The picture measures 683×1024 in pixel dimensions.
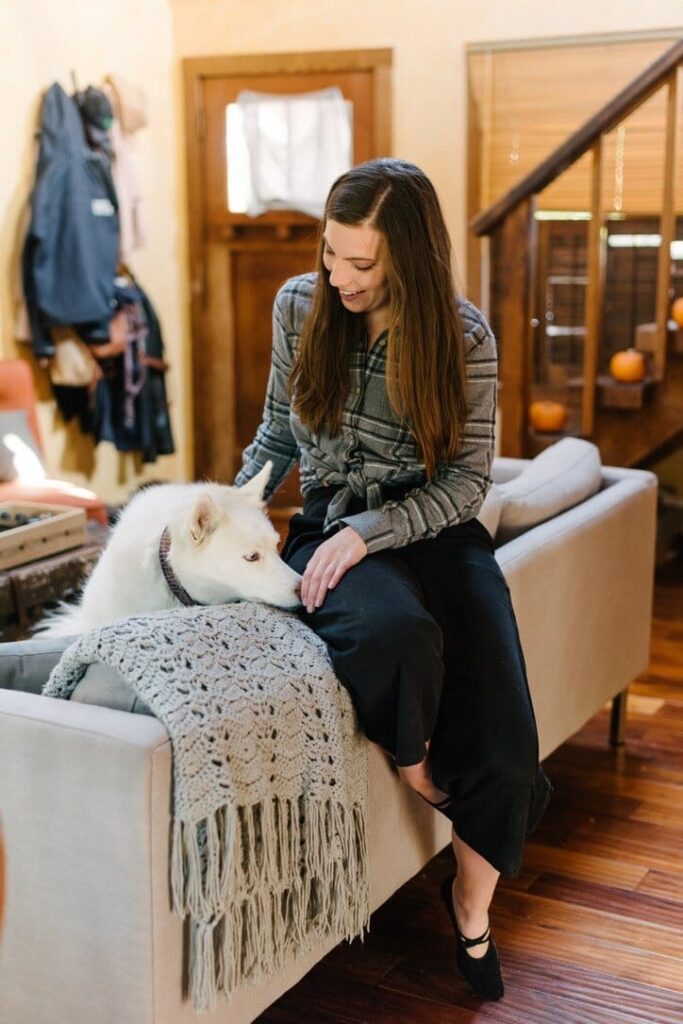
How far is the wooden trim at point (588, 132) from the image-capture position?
12.5 feet

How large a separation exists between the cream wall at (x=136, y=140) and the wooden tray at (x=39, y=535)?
1566 mm

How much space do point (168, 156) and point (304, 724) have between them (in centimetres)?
462

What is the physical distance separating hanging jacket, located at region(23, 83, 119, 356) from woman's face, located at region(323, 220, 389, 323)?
2.90m

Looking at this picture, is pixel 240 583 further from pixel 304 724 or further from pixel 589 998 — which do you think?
pixel 589 998

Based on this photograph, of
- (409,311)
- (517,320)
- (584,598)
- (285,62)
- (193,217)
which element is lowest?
(584,598)

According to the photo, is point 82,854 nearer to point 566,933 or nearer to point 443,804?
point 443,804

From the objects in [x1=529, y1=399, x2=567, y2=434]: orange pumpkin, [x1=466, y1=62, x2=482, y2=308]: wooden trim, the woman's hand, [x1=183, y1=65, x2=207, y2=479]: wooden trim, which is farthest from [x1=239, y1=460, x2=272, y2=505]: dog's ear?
[x1=183, y1=65, x2=207, y2=479]: wooden trim

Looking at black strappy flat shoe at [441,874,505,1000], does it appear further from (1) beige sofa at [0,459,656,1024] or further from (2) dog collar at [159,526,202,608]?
(2) dog collar at [159,526,202,608]

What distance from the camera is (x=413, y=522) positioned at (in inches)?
82.2

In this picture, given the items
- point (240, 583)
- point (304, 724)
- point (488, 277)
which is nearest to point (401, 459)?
point (240, 583)

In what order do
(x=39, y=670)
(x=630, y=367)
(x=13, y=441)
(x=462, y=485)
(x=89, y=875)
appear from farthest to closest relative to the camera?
(x=13, y=441)
(x=630, y=367)
(x=462, y=485)
(x=39, y=670)
(x=89, y=875)

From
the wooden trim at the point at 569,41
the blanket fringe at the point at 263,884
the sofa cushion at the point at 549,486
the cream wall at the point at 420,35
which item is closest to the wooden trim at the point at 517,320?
the sofa cushion at the point at 549,486

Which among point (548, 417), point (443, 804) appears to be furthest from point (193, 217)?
point (443, 804)

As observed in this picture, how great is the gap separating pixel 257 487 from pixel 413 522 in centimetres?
27
